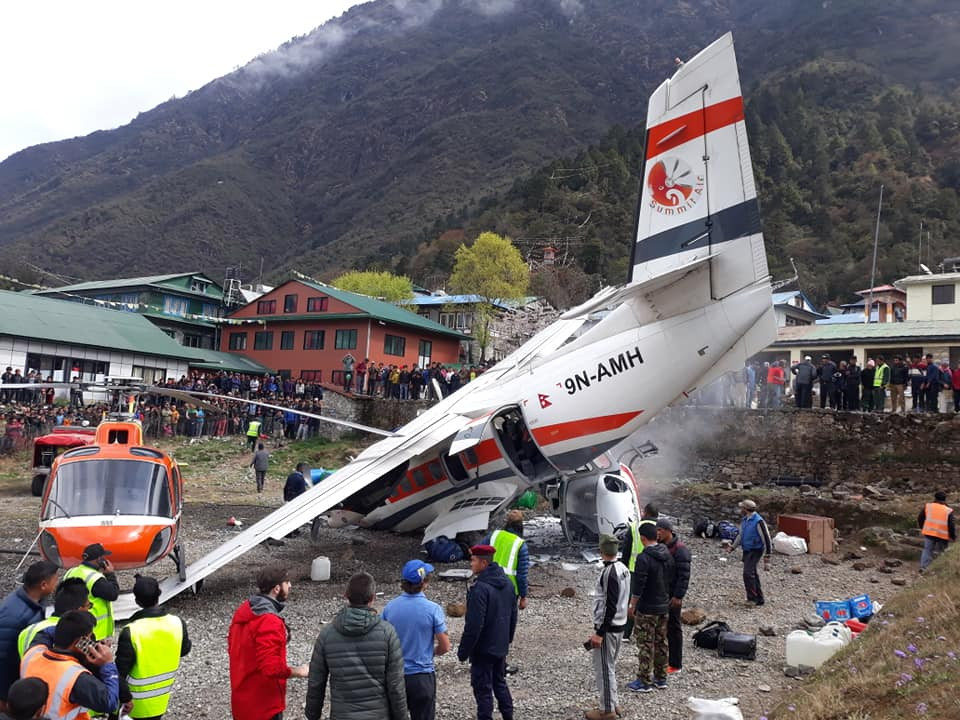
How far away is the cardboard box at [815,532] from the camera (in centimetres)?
1581

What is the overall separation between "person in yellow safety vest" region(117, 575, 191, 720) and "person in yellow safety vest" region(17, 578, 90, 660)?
41cm

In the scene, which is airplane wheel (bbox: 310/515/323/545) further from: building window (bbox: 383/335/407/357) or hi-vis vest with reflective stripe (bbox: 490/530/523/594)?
building window (bbox: 383/335/407/357)

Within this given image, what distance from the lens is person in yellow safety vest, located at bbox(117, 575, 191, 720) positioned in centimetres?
534

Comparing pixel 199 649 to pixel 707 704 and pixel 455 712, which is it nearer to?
pixel 455 712

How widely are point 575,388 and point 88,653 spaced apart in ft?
31.8

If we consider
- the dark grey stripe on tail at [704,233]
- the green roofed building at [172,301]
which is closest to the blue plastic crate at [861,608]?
the dark grey stripe on tail at [704,233]

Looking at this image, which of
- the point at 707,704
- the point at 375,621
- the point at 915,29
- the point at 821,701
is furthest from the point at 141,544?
the point at 915,29

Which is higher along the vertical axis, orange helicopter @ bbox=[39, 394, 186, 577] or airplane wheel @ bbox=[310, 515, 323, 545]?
orange helicopter @ bbox=[39, 394, 186, 577]

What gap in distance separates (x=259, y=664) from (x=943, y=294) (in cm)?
4632

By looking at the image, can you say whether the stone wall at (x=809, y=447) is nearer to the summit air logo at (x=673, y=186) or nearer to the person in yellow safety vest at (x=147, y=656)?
the summit air logo at (x=673, y=186)

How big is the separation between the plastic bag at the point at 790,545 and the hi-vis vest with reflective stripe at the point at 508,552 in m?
9.81

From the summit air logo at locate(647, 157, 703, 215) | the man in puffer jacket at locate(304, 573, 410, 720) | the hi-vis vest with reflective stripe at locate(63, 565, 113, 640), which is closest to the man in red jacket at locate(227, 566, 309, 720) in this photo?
the man in puffer jacket at locate(304, 573, 410, 720)

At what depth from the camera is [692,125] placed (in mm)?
11727

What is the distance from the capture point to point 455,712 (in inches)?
290
